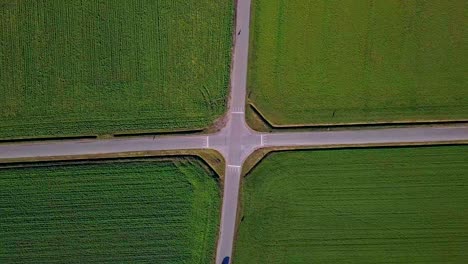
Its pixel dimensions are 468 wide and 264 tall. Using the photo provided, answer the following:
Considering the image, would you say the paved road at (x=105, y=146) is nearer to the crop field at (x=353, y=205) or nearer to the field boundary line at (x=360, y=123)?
the field boundary line at (x=360, y=123)

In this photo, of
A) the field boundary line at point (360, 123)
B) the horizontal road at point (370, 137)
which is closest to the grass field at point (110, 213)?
the field boundary line at point (360, 123)

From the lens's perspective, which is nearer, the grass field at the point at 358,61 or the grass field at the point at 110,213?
the grass field at the point at 110,213

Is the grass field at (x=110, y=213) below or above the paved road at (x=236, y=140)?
below

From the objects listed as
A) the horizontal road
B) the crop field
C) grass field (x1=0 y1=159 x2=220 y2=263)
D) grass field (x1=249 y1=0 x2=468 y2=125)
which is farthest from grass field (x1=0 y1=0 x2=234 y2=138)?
the crop field

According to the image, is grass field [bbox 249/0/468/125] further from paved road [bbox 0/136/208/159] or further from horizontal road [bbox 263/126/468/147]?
paved road [bbox 0/136/208/159]

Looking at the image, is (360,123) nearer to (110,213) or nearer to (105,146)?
(105,146)

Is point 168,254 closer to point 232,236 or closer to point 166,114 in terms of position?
point 232,236
